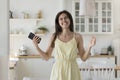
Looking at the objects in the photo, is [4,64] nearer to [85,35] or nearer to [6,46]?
[6,46]


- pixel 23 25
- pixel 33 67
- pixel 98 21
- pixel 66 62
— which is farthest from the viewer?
pixel 23 25

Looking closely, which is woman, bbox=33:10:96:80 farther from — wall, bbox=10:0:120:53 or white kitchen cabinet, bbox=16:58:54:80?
A: wall, bbox=10:0:120:53

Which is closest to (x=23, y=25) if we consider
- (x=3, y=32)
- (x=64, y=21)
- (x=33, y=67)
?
(x=33, y=67)

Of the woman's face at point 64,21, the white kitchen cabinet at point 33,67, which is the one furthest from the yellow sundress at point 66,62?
the white kitchen cabinet at point 33,67

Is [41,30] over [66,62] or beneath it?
over

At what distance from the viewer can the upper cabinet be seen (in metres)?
6.61

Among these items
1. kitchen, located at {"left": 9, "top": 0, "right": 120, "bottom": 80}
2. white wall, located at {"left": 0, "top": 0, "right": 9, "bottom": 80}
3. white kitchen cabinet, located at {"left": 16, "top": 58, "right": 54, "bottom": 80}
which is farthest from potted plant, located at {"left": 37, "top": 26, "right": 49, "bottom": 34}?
white wall, located at {"left": 0, "top": 0, "right": 9, "bottom": 80}

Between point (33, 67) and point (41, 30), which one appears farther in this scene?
point (41, 30)

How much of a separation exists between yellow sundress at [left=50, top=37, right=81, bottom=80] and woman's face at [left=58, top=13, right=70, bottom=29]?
0.17 m

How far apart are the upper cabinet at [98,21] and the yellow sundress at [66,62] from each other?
4.17 metres

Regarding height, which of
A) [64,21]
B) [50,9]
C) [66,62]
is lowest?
[66,62]

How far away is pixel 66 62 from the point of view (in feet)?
8.11

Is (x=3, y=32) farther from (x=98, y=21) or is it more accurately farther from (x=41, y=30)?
(x=98, y=21)

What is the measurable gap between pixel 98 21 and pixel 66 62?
4.34 meters
